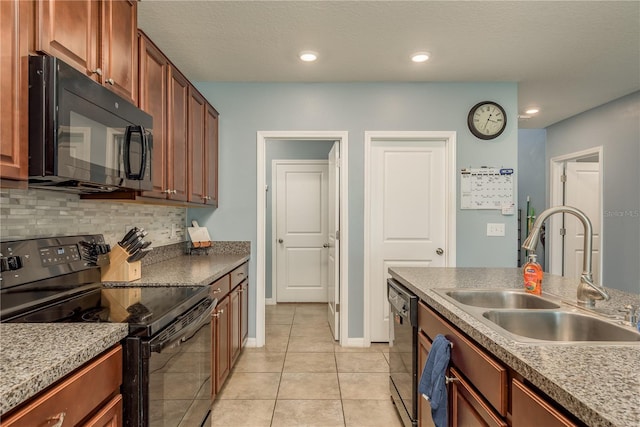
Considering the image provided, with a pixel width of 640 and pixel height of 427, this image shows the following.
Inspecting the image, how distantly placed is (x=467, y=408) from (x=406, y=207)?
2.33 meters

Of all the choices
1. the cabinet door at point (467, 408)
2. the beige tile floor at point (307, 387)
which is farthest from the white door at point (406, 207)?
the cabinet door at point (467, 408)

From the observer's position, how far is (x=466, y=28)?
7.82 feet

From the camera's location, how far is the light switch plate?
3.39 m

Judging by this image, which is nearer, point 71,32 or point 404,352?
point 71,32

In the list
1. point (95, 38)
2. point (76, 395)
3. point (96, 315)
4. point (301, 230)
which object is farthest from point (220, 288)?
point (301, 230)

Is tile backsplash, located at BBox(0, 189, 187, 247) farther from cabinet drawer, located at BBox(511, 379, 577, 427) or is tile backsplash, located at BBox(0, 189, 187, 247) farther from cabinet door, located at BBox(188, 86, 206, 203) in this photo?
cabinet drawer, located at BBox(511, 379, 577, 427)

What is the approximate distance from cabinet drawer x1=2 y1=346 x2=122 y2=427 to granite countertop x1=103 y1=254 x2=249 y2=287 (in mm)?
779

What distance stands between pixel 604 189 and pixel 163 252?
463 centimetres

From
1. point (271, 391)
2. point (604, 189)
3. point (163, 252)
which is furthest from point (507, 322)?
point (604, 189)

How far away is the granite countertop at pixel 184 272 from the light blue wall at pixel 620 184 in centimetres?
392

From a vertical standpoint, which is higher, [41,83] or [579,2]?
[579,2]

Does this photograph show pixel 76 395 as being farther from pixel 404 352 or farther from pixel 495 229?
pixel 495 229

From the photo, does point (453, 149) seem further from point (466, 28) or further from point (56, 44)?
point (56, 44)

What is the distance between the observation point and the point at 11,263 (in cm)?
138
